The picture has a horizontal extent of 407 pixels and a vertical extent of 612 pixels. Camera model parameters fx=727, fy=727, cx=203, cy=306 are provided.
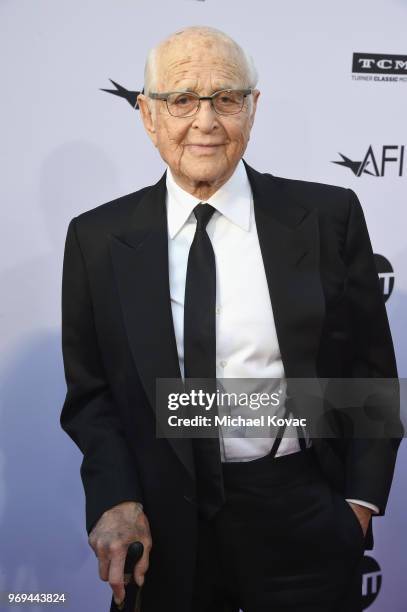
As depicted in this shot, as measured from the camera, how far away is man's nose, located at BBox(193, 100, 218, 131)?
4.63 ft

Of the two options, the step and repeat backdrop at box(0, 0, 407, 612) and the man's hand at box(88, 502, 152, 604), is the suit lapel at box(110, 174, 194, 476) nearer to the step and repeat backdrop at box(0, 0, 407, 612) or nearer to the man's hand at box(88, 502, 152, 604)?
the man's hand at box(88, 502, 152, 604)

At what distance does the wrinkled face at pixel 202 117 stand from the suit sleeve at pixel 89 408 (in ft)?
0.98

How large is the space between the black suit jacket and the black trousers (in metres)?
0.05

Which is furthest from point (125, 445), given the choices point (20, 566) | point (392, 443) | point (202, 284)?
point (20, 566)

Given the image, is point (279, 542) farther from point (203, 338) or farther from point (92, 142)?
point (92, 142)

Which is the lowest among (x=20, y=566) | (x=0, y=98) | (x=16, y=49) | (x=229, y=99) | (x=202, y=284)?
(x=20, y=566)

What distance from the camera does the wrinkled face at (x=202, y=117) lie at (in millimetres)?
1415

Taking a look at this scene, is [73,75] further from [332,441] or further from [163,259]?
[332,441]

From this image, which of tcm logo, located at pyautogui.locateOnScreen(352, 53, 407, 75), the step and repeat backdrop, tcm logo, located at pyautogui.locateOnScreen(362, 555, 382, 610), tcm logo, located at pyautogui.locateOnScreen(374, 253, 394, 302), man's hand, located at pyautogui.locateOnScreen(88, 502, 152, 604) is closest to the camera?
man's hand, located at pyautogui.locateOnScreen(88, 502, 152, 604)

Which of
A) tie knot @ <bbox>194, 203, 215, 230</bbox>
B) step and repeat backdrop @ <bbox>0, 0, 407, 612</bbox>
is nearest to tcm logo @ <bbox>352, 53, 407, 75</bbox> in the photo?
step and repeat backdrop @ <bbox>0, 0, 407, 612</bbox>

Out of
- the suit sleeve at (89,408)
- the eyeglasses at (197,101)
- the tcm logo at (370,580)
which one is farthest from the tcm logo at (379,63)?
the tcm logo at (370,580)

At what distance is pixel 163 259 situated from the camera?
4.78ft

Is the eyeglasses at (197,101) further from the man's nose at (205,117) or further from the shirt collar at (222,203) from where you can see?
the shirt collar at (222,203)

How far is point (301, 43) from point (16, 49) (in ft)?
2.68
